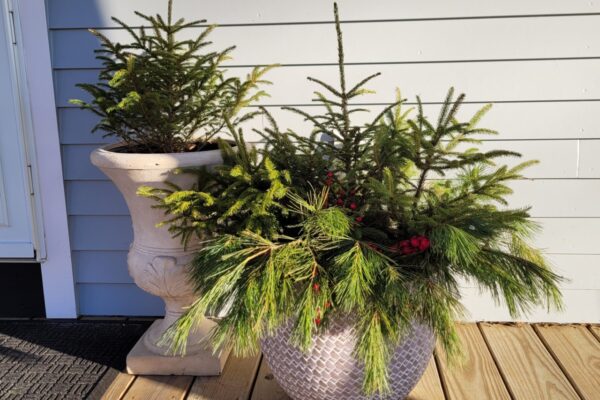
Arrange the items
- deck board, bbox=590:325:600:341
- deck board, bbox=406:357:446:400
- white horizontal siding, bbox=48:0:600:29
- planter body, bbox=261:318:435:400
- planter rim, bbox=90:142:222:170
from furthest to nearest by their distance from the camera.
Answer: deck board, bbox=590:325:600:341, white horizontal siding, bbox=48:0:600:29, deck board, bbox=406:357:446:400, planter rim, bbox=90:142:222:170, planter body, bbox=261:318:435:400

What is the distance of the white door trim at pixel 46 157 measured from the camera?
6.52ft

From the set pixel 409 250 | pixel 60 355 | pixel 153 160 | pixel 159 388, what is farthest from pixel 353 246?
pixel 60 355

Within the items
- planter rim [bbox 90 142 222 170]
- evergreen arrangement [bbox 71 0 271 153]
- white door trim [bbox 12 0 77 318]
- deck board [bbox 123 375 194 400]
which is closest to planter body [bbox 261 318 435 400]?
deck board [bbox 123 375 194 400]

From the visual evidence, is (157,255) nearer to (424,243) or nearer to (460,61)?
(424,243)

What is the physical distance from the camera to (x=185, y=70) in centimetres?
165

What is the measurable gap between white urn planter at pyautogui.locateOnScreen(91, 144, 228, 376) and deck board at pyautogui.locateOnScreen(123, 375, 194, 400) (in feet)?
0.08

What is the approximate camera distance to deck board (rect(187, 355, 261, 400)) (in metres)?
1.74

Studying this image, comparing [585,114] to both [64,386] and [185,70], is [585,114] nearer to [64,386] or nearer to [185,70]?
[185,70]

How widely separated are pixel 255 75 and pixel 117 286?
1.09m

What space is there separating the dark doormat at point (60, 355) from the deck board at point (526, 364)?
4.32 feet

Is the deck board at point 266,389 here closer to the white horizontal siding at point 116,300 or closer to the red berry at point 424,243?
the white horizontal siding at point 116,300

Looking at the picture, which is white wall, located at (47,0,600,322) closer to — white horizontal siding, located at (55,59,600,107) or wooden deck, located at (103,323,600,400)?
white horizontal siding, located at (55,59,600,107)

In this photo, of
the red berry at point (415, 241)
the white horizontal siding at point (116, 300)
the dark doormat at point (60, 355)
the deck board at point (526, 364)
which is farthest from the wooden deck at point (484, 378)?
the red berry at point (415, 241)

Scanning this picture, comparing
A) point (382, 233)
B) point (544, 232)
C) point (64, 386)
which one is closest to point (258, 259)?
point (382, 233)
